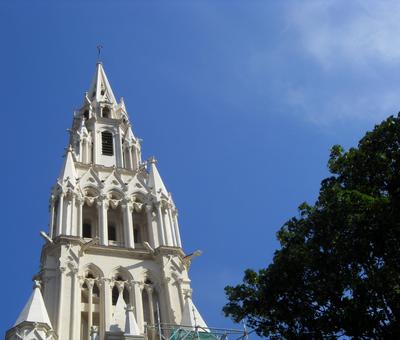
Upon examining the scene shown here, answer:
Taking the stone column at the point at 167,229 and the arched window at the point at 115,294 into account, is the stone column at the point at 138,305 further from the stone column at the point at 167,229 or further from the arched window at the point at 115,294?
the stone column at the point at 167,229

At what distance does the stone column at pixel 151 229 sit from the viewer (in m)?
31.1

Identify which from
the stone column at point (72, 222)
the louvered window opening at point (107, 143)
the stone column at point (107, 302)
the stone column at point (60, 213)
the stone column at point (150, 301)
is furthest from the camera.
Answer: the louvered window opening at point (107, 143)

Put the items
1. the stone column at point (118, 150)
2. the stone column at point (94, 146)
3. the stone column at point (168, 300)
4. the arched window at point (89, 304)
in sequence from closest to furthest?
1. the arched window at point (89, 304)
2. the stone column at point (168, 300)
3. the stone column at point (94, 146)
4. the stone column at point (118, 150)

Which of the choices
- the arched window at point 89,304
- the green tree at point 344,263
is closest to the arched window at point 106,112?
the arched window at point 89,304

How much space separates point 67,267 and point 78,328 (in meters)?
3.43

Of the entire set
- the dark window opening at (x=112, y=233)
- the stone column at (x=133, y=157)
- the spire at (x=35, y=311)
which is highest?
the stone column at (x=133, y=157)

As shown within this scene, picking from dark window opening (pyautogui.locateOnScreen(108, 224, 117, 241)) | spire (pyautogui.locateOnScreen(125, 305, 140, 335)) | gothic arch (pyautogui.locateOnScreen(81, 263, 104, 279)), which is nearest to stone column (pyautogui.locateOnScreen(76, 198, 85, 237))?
gothic arch (pyautogui.locateOnScreen(81, 263, 104, 279))

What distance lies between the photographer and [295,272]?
15.0 metres

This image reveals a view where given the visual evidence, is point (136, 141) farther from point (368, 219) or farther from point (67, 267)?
point (368, 219)

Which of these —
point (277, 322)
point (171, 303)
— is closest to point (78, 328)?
point (171, 303)

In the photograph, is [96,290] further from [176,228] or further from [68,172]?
[68,172]

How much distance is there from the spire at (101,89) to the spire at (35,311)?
2245cm

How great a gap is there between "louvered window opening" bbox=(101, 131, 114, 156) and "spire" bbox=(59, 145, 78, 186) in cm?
343

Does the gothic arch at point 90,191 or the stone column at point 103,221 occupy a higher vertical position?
the gothic arch at point 90,191
